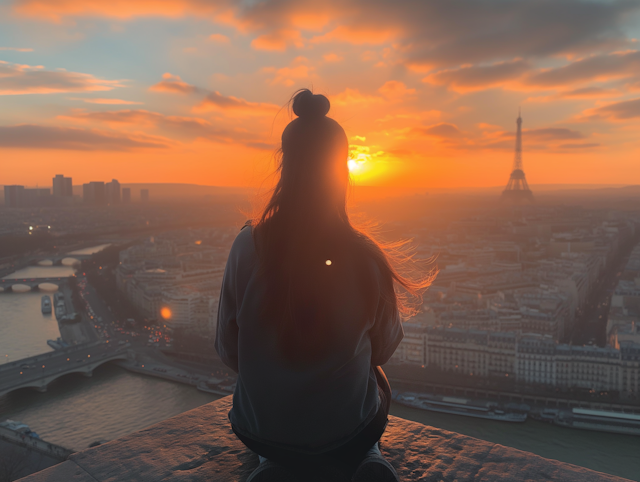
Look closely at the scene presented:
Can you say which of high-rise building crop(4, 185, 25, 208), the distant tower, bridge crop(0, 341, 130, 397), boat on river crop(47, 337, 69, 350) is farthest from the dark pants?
high-rise building crop(4, 185, 25, 208)

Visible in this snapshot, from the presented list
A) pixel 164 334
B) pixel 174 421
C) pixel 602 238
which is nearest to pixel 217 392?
pixel 164 334

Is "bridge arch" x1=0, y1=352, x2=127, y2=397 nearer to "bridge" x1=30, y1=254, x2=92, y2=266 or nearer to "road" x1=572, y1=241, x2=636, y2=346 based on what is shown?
"road" x1=572, y1=241, x2=636, y2=346

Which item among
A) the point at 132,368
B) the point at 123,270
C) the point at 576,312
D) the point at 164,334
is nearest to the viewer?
the point at 132,368

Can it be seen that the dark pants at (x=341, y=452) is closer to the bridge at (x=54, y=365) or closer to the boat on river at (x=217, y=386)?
the boat on river at (x=217, y=386)

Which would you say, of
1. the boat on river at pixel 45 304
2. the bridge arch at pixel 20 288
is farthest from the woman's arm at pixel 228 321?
the bridge arch at pixel 20 288

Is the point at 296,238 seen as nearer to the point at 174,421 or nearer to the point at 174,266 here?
the point at 174,421
